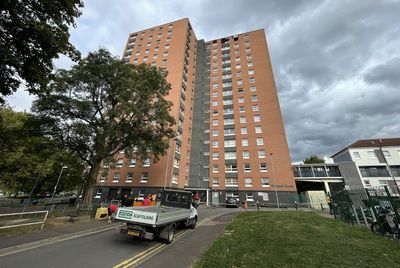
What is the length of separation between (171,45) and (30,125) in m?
38.2

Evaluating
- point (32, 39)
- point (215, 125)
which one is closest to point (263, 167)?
point (215, 125)

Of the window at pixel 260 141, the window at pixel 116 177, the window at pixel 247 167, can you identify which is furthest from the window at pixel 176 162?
the window at pixel 260 141

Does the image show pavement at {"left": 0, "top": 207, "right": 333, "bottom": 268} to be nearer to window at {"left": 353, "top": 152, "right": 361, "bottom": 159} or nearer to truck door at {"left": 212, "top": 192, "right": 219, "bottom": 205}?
truck door at {"left": 212, "top": 192, "right": 219, "bottom": 205}

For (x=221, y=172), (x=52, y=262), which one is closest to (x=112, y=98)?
(x=52, y=262)

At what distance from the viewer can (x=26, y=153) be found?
80.8 ft

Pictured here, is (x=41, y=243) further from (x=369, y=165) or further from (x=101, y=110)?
(x=369, y=165)

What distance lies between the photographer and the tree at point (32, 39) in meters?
8.22

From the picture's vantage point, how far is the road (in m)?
5.76

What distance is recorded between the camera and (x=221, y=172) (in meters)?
41.4

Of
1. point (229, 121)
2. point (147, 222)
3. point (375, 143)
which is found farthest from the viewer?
point (229, 121)

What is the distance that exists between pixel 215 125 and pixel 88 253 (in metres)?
41.7

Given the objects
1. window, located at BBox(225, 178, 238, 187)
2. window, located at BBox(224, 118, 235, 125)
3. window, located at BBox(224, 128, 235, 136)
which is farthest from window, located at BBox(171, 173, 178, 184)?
window, located at BBox(224, 118, 235, 125)

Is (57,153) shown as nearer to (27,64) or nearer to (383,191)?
(27,64)

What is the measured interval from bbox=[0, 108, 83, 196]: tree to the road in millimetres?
14426
